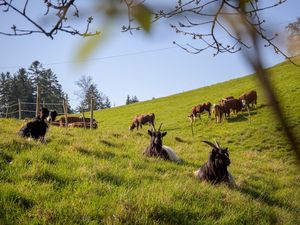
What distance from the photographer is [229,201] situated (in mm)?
6746

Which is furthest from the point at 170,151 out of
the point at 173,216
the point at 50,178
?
the point at 173,216

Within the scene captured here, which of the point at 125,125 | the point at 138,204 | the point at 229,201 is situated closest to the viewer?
the point at 138,204

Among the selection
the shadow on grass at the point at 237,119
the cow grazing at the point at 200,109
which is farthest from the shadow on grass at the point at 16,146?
the cow grazing at the point at 200,109

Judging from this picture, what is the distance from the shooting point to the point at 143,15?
840 mm

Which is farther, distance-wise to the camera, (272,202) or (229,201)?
(272,202)

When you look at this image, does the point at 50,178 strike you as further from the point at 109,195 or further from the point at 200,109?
the point at 200,109

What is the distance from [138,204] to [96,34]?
4.63m

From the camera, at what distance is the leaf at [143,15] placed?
2.75 ft

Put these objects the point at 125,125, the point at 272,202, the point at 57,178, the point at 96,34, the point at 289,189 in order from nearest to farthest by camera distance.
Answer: the point at 96,34 < the point at 57,178 < the point at 272,202 < the point at 289,189 < the point at 125,125

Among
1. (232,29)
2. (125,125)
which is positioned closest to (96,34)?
(232,29)

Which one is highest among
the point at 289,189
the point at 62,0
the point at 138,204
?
the point at 62,0

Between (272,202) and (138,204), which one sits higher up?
(138,204)

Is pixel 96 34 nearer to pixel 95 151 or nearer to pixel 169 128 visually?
pixel 95 151

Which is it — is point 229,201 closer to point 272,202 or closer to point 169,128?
point 272,202
